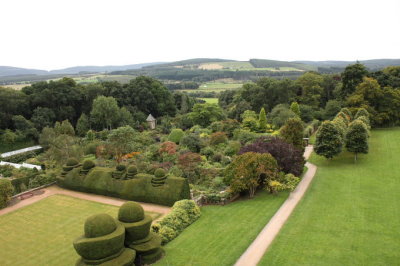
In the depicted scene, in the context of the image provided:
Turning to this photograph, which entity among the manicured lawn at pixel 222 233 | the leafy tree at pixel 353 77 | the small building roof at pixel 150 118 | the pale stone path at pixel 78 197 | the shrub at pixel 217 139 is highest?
the leafy tree at pixel 353 77

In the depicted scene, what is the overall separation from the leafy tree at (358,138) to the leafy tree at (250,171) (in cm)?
1307

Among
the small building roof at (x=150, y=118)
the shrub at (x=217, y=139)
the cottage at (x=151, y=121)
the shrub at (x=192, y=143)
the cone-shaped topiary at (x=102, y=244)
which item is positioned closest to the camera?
the cone-shaped topiary at (x=102, y=244)

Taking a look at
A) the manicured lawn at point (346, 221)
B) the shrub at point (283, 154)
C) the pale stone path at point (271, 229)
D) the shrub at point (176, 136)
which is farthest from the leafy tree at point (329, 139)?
the shrub at point (176, 136)

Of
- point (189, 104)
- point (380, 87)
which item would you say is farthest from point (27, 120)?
point (380, 87)

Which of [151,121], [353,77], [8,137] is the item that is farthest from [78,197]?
[353,77]

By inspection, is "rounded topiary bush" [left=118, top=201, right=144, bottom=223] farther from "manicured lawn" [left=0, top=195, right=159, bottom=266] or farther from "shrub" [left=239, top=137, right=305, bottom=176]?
"shrub" [left=239, top=137, right=305, bottom=176]

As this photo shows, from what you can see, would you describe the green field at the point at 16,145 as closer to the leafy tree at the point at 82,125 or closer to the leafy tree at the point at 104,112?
the leafy tree at the point at 82,125

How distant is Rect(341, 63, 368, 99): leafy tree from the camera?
172 ft

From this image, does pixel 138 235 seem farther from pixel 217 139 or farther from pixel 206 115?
pixel 206 115

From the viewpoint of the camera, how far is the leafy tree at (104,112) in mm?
52906

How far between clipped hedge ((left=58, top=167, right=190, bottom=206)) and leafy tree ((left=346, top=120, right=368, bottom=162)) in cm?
2043

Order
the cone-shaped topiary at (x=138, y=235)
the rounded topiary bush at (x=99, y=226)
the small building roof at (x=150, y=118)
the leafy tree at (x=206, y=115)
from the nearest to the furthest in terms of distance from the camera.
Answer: the rounded topiary bush at (x=99, y=226) → the cone-shaped topiary at (x=138, y=235) → the leafy tree at (x=206, y=115) → the small building roof at (x=150, y=118)

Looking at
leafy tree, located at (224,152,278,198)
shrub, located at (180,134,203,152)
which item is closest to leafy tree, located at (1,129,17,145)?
shrub, located at (180,134,203,152)

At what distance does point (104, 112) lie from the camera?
175 ft
